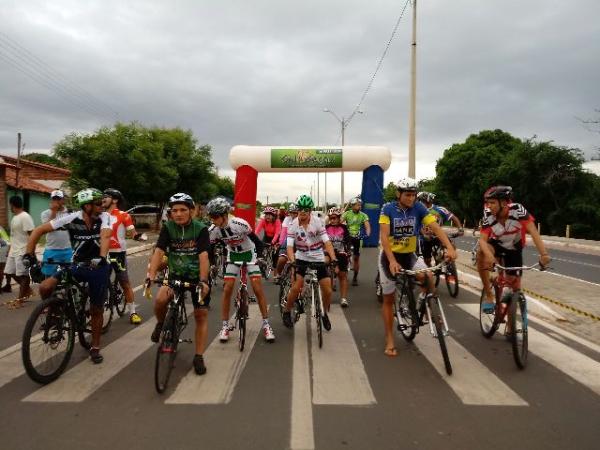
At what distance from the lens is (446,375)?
4.80 m

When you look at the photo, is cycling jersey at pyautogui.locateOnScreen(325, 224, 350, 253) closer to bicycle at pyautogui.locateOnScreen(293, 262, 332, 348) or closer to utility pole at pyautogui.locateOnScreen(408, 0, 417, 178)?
bicycle at pyautogui.locateOnScreen(293, 262, 332, 348)

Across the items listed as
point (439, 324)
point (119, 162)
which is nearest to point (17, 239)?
point (439, 324)

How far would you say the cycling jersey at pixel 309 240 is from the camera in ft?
21.5

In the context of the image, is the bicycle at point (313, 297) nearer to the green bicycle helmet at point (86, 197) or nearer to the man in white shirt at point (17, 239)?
the green bicycle helmet at point (86, 197)

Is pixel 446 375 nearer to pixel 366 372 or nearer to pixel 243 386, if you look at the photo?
pixel 366 372

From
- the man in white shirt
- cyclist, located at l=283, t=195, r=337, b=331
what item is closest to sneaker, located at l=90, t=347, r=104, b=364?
cyclist, located at l=283, t=195, r=337, b=331

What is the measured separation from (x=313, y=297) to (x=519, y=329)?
2.45 m

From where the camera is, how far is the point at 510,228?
5.69 m

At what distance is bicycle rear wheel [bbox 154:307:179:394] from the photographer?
426 cm

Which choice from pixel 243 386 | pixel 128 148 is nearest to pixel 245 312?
pixel 243 386

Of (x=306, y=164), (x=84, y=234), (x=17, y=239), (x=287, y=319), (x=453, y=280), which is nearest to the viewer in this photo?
(x=84, y=234)

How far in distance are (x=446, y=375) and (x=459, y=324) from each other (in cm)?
246

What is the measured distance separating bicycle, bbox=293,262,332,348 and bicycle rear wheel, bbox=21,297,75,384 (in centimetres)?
278

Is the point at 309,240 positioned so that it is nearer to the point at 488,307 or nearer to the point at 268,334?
the point at 268,334
